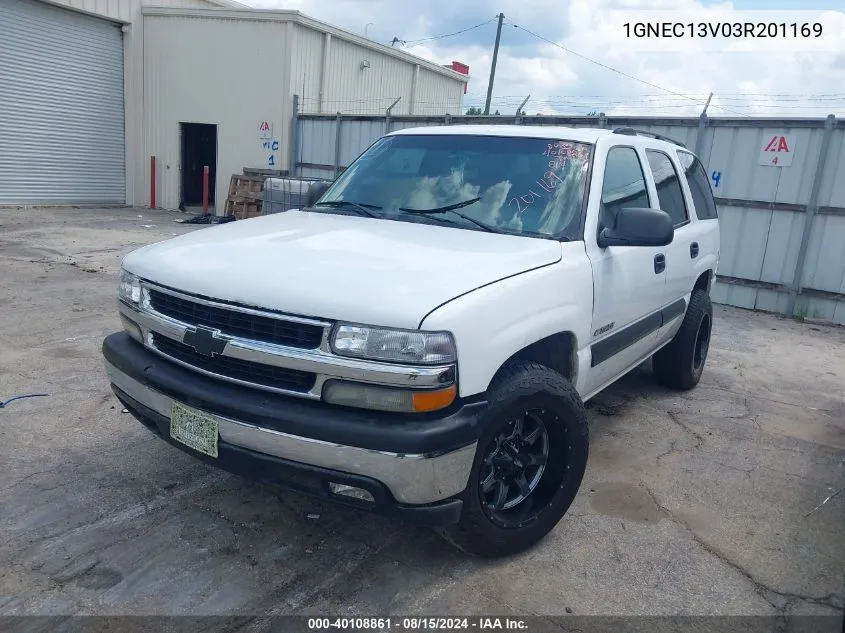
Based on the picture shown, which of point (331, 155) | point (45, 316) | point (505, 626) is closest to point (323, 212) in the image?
point (505, 626)

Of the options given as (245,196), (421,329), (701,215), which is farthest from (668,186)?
(245,196)

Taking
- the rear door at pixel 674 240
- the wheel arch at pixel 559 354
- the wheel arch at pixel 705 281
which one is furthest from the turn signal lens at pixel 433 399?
A: the wheel arch at pixel 705 281

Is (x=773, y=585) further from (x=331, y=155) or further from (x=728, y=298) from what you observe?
(x=331, y=155)

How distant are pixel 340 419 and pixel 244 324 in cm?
55

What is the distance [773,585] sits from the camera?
297 cm

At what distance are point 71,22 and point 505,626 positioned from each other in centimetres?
1752

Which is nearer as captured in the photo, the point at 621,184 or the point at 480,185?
the point at 480,185

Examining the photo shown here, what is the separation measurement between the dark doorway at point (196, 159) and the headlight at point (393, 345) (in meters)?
15.9

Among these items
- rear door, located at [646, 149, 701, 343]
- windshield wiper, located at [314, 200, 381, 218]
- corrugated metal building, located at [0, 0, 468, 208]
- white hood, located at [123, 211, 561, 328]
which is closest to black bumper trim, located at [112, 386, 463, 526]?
white hood, located at [123, 211, 561, 328]

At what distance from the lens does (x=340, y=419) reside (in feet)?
7.97

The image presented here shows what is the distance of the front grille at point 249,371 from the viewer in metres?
2.53

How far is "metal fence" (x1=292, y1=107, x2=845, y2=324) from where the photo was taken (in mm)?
8914

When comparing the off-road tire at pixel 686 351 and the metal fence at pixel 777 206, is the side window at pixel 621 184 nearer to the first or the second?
the off-road tire at pixel 686 351

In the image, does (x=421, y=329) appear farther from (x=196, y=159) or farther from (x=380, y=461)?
(x=196, y=159)
